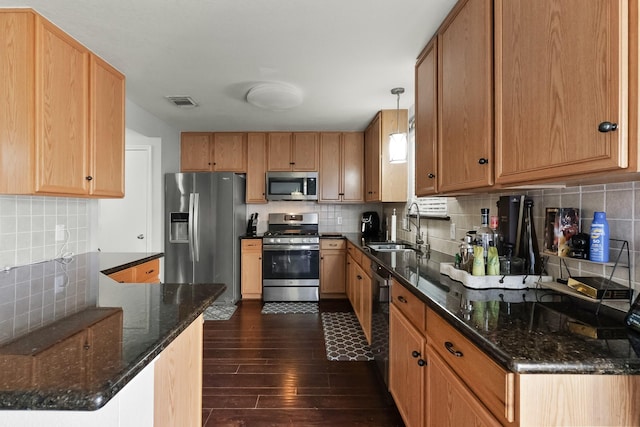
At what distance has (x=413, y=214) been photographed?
319cm

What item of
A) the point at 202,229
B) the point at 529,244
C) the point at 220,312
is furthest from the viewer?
the point at 202,229

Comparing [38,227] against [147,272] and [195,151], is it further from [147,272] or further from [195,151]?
[195,151]

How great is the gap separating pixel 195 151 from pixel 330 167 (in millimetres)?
1865

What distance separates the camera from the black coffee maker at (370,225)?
4145 mm

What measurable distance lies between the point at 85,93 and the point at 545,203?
8.95 feet

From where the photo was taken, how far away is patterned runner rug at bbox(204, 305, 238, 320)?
3479mm

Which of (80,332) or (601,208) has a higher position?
(601,208)

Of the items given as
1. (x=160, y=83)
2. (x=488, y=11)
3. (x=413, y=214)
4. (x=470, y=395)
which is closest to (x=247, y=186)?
(x=160, y=83)

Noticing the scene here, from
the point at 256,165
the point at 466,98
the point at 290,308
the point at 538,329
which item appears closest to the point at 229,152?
the point at 256,165

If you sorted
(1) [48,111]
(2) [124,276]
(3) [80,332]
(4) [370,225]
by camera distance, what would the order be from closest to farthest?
(3) [80,332]
(1) [48,111]
(2) [124,276]
(4) [370,225]

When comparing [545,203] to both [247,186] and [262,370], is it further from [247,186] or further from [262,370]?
[247,186]

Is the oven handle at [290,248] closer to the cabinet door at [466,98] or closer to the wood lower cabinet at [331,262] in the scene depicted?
the wood lower cabinet at [331,262]

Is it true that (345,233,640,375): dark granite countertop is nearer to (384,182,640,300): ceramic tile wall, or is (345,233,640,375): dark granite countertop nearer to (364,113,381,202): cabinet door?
(384,182,640,300): ceramic tile wall

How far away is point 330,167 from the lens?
4340mm
